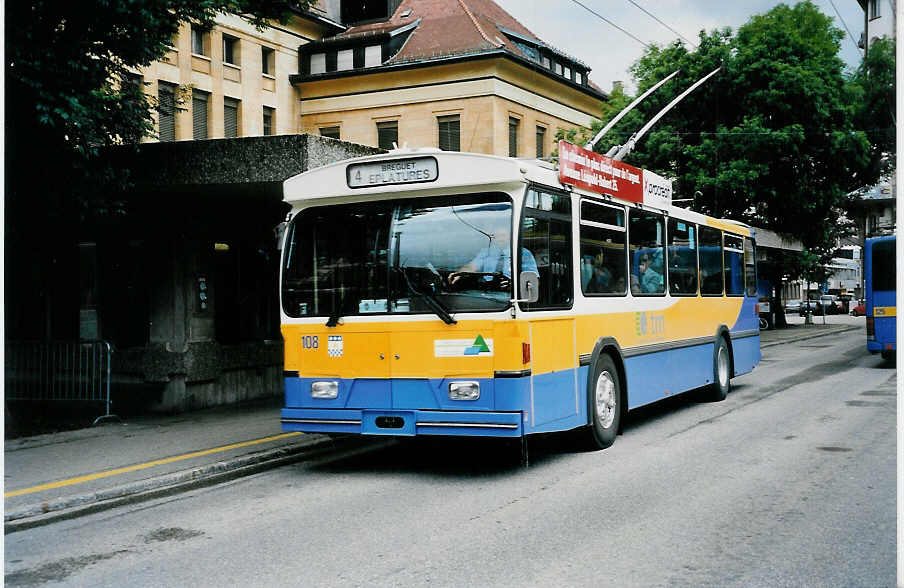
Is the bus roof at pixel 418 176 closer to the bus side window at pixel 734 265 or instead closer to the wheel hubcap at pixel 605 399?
the wheel hubcap at pixel 605 399

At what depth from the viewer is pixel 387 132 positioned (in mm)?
50656

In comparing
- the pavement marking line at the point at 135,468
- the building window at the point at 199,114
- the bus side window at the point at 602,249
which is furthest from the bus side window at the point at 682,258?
the building window at the point at 199,114

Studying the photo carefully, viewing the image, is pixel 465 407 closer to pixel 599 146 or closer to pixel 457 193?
pixel 457 193

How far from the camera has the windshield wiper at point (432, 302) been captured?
827 cm

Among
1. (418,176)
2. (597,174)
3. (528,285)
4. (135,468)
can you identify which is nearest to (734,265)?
(597,174)

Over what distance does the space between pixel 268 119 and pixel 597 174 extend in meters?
42.8

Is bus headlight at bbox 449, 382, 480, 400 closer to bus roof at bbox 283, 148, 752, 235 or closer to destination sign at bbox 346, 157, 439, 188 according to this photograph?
bus roof at bbox 283, 148, 752, 235

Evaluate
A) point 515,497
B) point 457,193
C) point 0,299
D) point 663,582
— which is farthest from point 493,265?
point 0,299

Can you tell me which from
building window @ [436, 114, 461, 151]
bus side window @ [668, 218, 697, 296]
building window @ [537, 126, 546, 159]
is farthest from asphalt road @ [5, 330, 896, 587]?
building window @ [537, 126, 546, 159]

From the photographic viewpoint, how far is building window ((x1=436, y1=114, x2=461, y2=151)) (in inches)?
1911

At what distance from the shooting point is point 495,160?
8.30 metres

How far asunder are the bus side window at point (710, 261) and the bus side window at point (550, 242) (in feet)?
17.0

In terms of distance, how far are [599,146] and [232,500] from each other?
86.3ft

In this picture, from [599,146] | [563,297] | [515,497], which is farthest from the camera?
[599,146]
